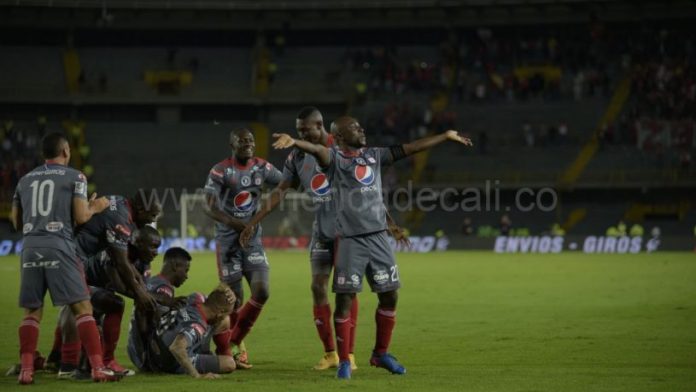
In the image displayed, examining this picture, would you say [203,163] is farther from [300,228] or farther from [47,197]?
[47,197]

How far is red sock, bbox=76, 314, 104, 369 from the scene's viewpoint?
9.68 m

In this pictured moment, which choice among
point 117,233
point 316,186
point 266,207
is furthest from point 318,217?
point 117,233

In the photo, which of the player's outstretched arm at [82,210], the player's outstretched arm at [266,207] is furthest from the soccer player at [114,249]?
the player's outstretched arm at [266,207]

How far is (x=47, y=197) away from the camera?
966cm

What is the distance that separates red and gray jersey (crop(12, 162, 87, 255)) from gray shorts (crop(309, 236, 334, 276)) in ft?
9.38

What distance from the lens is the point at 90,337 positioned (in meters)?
9.69

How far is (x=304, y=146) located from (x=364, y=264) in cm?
144

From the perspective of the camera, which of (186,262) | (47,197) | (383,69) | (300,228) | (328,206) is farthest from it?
(383,69)

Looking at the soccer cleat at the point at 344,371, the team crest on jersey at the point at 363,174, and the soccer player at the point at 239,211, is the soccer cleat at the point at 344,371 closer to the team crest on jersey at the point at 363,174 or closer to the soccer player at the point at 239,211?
the team crest on jersey at the point at 363,174

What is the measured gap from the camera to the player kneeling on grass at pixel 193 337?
10.1 metres

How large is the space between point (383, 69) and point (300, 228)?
14775 millimetres

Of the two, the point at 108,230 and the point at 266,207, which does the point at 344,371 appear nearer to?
the point at 266,207

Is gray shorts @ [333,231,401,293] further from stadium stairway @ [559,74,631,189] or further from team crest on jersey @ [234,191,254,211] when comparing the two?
stadium stairway @ [559,74,631,189]

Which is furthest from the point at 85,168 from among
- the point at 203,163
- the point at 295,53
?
the point at 295,53
